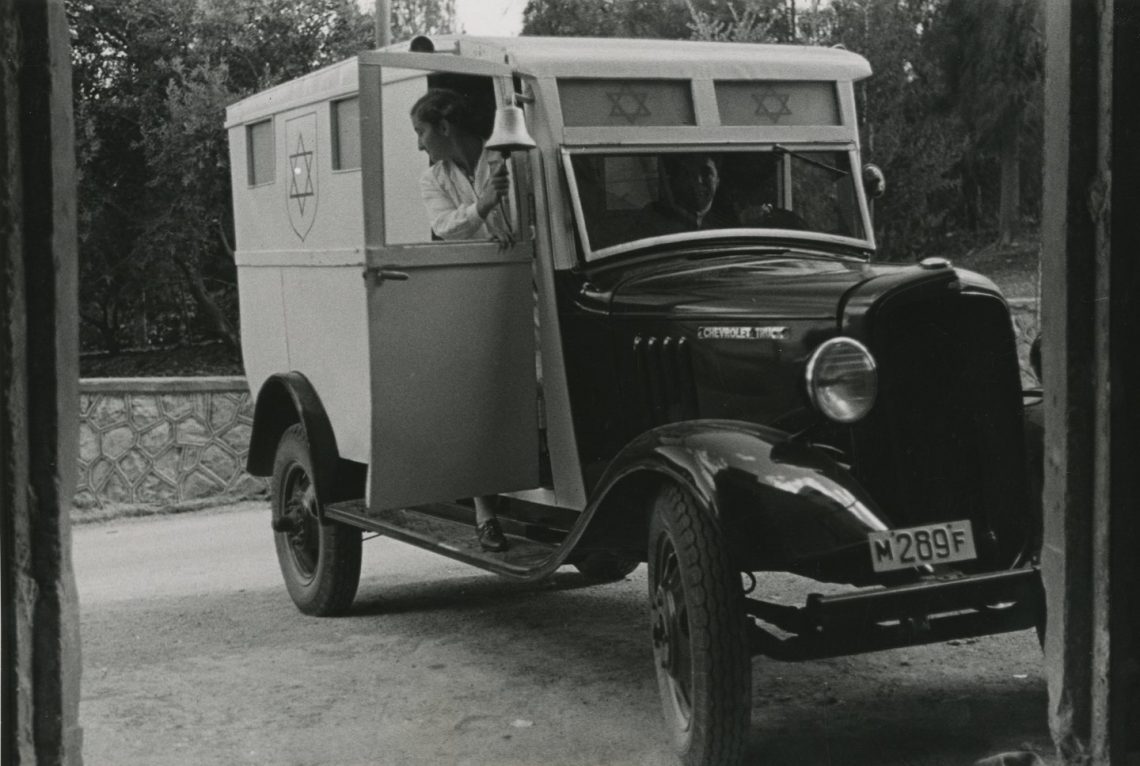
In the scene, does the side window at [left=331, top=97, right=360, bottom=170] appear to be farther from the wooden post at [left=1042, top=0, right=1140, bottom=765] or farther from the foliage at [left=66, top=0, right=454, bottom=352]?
the foliage at [left=66, top=0, right=454, bottom=352]

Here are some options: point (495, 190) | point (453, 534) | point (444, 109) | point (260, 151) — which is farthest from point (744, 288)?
point (260, 151)

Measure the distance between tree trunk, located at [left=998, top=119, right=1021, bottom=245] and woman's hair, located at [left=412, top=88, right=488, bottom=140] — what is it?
30.7ft

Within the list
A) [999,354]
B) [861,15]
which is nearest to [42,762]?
[999,354]

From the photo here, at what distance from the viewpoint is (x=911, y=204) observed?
15.3 m

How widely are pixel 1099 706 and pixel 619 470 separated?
1.93 metres

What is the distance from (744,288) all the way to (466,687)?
1.91m

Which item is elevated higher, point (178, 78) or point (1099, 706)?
point (178, 78)

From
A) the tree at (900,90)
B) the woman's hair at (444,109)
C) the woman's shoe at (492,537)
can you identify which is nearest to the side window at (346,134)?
the woman's hair at (444,109)

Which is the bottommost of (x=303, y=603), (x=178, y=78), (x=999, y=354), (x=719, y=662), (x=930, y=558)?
(x=303, y=603)

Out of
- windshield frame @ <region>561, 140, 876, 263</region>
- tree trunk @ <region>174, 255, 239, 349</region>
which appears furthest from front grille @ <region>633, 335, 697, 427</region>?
tree trunk @ <region>174, 255, 239, 349</region>

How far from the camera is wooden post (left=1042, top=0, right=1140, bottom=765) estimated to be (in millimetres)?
3023

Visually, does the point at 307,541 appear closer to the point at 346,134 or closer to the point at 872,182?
the point at 346,134

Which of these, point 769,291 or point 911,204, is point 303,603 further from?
point 911,204

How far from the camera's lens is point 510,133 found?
17.4ft
